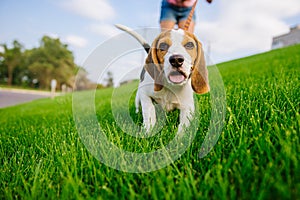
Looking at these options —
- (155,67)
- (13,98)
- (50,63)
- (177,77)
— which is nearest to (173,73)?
(177,77)

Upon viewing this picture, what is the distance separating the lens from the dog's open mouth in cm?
182

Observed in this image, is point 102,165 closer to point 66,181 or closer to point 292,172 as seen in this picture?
point 66,181

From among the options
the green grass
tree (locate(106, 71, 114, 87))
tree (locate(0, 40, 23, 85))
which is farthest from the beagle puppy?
tree (locate(0, 40, 23, 85))

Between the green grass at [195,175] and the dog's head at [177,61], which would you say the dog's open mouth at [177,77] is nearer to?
the dog's head at [177,61]

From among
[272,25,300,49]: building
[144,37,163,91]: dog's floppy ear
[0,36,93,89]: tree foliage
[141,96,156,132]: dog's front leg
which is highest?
[272,25,300,49]: building

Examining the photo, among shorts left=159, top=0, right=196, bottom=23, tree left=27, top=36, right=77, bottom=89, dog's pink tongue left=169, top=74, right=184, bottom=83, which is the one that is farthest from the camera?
tree left=27, top=36, right=77, bottom=89

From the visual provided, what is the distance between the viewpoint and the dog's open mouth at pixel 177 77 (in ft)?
5.97

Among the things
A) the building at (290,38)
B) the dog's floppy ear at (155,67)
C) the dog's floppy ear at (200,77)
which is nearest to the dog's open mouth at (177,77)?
the dog's floppy ear at (155,67)

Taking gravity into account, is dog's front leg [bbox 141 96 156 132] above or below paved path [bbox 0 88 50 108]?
above

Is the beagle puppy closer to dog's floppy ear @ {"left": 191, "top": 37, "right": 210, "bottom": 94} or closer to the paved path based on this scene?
dog's floppy ear @ {"left": 191, "top": 37, "right": 210, "bottom": 94}

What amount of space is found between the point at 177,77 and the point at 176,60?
15 cm

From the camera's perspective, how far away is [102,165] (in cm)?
132

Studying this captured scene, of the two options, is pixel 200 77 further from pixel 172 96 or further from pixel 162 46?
pixel 162 46

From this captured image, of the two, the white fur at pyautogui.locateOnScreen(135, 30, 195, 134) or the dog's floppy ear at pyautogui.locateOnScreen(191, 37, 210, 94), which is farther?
the dog's floppy ear at pyautogui.locateOnScreen(191, 37, 210, 94)
